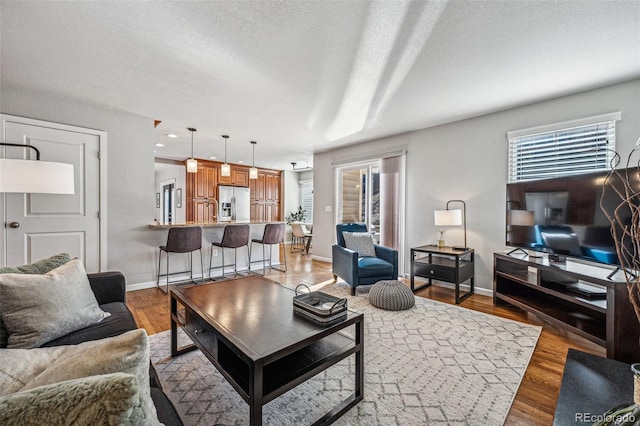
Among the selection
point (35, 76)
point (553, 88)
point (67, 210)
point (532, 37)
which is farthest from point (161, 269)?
point (553, 88)

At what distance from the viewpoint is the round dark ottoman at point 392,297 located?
3.01 metres

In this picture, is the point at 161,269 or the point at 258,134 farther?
the point at 258,134

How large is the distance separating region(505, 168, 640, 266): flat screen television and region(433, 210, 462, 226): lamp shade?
1.75ft

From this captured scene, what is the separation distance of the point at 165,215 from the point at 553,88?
28.9ft

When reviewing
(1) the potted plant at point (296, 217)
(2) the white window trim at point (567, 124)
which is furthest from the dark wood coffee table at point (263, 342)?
(1) the potted plant at point (296, 217)

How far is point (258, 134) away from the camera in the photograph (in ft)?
15.4

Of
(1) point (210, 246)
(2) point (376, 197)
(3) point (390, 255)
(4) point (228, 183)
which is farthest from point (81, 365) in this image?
(4) point (228, 183)

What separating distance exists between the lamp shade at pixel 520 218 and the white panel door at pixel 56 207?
501cm

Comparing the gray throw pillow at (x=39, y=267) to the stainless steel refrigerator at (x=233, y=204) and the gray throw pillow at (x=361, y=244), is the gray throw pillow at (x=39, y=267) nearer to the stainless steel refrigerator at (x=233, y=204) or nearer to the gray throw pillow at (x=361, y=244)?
the gray throw pillow at (x=361, y=244)

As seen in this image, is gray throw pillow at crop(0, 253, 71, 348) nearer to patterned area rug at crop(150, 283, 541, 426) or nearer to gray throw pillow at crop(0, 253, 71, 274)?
gray throw pillow at crop(0, 253, 71, 274)

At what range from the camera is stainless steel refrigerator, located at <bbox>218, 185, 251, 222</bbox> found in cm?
725

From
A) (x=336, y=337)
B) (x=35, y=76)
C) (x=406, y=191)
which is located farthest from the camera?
(x=406, y=191)

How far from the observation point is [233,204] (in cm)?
743

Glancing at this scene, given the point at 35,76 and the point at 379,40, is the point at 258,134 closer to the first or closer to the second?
the point at 35,76
